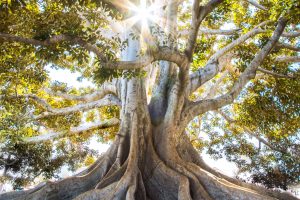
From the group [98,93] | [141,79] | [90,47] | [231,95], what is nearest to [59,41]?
[90,47]

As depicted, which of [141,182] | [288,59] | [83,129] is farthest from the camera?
[83,129]

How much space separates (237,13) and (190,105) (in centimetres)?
440

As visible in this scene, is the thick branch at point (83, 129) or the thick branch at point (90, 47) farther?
the thick branch at point (83, 129)

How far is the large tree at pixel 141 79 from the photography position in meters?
4.52

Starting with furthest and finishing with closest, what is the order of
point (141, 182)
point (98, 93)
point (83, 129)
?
point (98, 93) < point (83, 129) < point (141, 182)

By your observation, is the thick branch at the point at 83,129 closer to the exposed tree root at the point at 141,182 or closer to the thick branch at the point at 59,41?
the exposed tree root at the point at 141,182

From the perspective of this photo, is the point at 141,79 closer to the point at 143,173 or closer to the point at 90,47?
the point at 143,173

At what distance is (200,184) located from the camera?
17.6 feet

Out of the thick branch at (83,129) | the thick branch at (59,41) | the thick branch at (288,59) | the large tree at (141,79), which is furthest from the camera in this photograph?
the thick branch at (83,129)

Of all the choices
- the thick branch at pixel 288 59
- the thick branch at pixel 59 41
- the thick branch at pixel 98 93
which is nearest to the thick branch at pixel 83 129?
the thick branch at pixel 98 93

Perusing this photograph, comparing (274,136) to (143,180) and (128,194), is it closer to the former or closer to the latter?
(143,180)

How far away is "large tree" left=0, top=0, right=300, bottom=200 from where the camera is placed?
452 cm

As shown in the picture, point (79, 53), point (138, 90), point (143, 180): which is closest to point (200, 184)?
point (143, 180)

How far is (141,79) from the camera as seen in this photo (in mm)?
7059
